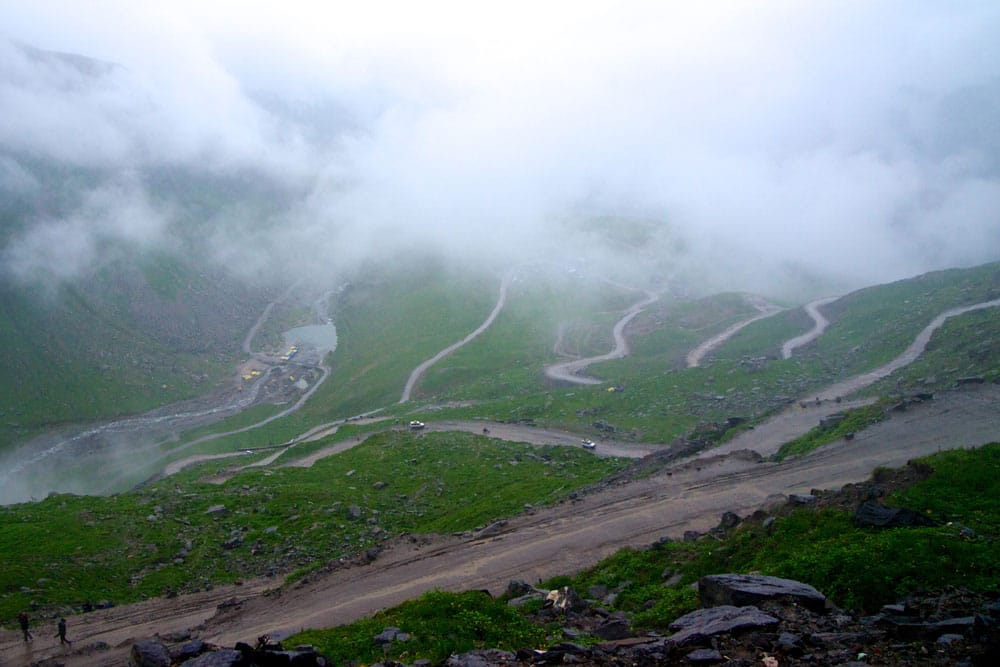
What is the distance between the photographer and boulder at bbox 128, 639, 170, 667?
15422 millimetres

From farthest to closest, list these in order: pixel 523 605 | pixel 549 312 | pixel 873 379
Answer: pixel 549 312 → pixel 873 379 → pixel 523 605

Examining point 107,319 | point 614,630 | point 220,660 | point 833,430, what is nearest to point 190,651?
point 220,660

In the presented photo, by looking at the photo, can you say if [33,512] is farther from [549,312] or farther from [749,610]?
[549,312]

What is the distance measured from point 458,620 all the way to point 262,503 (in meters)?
31.2

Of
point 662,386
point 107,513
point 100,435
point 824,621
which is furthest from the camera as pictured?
point 100,435

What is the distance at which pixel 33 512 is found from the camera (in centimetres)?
4422

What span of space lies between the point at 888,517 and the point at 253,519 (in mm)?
36773

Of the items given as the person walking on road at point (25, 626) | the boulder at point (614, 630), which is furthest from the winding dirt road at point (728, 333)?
the person walking on road at point (25, 626)

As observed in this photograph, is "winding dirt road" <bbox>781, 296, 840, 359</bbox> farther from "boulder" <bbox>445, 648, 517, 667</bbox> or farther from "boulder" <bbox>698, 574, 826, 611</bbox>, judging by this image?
"boulder" <bbox>445, 648, 517, 667</bbox>

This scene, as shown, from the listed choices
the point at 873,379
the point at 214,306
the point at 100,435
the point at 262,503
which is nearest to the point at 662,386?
the point at 873,379

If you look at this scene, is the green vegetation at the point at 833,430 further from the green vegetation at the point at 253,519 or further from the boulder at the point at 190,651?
the boulder at the point at 190,651

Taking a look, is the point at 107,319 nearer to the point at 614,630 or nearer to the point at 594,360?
the point at 594,360

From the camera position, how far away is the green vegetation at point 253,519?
34250 millimetres

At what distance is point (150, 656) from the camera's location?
51.0 feet
